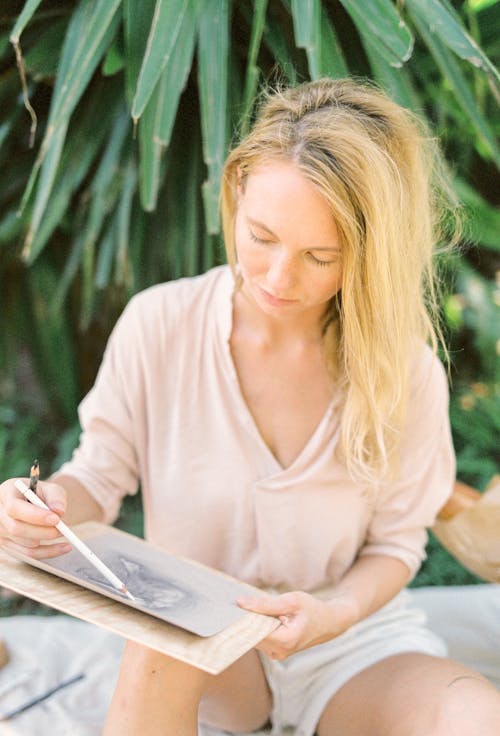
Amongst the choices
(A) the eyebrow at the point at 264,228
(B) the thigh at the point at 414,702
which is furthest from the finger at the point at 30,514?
(B) the thigh at the point at 414,702

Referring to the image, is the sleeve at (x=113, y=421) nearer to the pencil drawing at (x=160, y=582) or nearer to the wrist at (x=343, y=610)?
the pencil drawing at (x=160, y=582)

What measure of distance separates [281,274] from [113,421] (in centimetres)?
44

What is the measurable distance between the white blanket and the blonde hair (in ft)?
1.79

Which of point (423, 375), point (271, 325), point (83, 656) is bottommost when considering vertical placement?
point (83, 656)

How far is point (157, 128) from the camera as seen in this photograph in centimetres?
153

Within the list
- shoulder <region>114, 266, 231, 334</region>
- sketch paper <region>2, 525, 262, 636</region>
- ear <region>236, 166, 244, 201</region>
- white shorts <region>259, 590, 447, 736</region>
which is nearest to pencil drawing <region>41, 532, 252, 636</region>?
sketch paper <region>2, 525, 262, 636</region>

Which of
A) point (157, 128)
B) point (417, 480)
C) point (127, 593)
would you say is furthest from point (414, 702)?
point (157, 128)

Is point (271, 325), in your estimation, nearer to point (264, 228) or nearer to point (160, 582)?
point (264, 228)

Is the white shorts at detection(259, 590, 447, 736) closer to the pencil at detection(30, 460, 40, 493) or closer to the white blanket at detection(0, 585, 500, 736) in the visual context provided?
the white blanket at detection(0, 585, 500, 736)

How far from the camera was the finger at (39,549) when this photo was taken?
114cm

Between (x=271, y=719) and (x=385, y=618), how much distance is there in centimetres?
24

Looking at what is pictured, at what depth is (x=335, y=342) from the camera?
1.50 metres

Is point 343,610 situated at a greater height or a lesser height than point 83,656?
greater

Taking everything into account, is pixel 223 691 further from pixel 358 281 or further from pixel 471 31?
pixel 471 31
